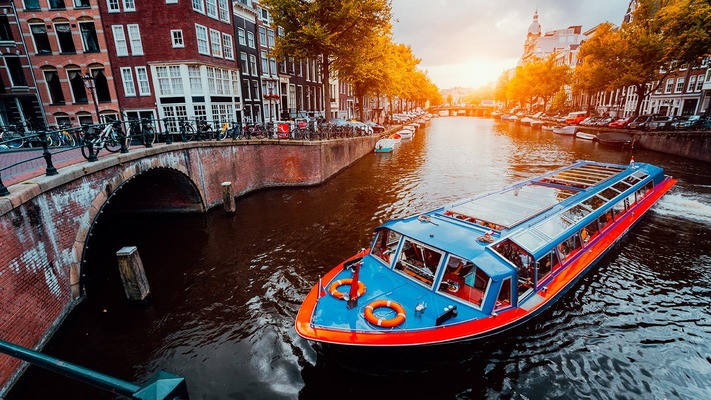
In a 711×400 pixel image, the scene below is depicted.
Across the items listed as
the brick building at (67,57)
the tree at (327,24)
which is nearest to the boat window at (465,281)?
the tree at (327,24)

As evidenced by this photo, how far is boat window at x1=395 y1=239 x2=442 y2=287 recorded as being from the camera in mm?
8359

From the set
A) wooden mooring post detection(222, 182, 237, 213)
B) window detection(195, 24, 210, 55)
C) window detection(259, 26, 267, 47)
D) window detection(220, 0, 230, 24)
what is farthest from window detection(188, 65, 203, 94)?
wooden mooring post detection(222, 182, 237, 213)

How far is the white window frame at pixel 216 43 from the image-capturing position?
27.9m

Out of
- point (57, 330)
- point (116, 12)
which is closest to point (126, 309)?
point (57, 330)

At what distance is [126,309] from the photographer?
34.4ft

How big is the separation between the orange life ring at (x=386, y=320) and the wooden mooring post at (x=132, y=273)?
295 inches

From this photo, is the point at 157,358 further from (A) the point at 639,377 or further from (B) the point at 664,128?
(B) the point at 664,128

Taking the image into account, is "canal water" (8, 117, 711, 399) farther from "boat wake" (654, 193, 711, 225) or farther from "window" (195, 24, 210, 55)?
"window" (195, 24, 210, 55)

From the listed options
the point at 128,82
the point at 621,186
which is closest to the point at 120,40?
the point at 128,82

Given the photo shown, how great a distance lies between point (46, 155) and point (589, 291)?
1665 centimetres

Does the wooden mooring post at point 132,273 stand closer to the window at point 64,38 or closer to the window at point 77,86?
the window at point 77,86

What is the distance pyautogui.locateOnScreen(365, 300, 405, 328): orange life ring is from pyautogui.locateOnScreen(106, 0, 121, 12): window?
29.7 m

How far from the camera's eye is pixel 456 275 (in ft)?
26.8

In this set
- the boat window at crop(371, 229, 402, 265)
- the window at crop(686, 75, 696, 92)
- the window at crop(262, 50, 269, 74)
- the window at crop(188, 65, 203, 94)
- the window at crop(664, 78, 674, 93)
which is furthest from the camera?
the window at crop(664, 78, 674, 93)
